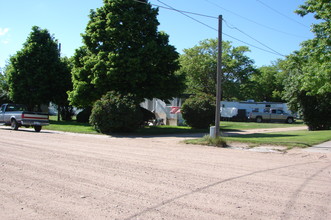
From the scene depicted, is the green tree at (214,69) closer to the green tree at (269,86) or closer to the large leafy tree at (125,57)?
the green tree at (269,86)

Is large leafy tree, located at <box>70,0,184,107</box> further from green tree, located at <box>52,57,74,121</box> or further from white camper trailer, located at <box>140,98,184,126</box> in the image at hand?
green tree, located at <box>52,57,74,121</box>

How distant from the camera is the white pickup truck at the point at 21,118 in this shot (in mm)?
22969

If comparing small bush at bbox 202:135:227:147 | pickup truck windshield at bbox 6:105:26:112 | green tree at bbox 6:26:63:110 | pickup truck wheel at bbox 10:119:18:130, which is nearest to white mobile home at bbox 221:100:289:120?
green tree at bbox 6:26:63:110

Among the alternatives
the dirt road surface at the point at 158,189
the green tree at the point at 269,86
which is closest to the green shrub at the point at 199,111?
the dirt road surface at the point at 158,189

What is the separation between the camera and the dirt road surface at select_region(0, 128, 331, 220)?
16.7 ft

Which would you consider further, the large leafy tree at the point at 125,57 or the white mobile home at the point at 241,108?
the white mobile home at the point at 241,108

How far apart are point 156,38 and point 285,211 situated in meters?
21.3

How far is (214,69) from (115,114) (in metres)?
40.9

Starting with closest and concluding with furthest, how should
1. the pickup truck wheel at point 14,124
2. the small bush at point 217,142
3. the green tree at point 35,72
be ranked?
the small bush at point 217,142, the pickup truck wheel at point 14,124, the green tree at point 35,72

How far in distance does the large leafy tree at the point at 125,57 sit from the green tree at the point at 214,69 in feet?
114

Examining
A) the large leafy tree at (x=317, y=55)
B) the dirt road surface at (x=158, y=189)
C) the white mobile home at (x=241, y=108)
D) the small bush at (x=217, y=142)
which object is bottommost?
the dirt road surface at (x=158, y=189)

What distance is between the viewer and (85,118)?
34.5m

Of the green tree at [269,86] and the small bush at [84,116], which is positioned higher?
the green tree at [269,86]

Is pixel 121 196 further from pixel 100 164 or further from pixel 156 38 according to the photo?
pixel 156 38
